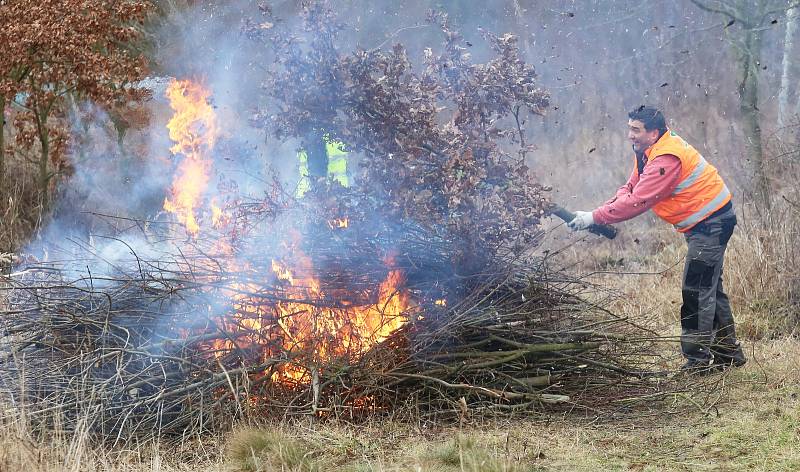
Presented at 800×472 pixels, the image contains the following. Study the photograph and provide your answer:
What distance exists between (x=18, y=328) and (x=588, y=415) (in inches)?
148

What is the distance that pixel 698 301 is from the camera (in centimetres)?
648

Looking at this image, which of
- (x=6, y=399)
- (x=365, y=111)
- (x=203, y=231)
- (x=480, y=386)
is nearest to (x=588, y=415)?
(x=480, y=386)

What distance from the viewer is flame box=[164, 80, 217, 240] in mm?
6152

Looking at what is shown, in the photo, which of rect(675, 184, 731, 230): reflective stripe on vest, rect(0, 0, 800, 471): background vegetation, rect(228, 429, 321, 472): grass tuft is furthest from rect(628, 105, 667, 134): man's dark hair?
rect(228, 429, 321, 472): grass tuft

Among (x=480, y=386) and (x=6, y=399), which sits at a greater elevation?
(x=6, y=399)

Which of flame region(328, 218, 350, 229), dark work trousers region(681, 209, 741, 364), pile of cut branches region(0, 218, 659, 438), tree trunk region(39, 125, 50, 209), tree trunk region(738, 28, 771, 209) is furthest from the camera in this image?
tree trunk region(738, 28, 771, 209)

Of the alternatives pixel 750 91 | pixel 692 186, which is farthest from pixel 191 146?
pixel 750 91

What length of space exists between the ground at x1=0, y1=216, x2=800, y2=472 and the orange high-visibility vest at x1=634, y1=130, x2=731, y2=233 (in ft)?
3.89

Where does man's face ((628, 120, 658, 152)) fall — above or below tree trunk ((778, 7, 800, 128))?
below

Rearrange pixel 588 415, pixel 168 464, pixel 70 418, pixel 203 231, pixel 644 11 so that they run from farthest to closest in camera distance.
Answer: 1. pixel 644 11
2. pixel 203 231
3. pixel 588 415
4. pixel 70 418
5. pixel 168 464

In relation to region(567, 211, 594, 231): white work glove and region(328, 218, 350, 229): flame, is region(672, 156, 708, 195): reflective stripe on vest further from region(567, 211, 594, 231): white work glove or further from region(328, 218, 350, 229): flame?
region(328, 218, 350, 229): flame

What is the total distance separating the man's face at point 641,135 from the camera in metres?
6.45

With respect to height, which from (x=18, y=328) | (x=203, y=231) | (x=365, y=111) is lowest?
(x=18, y=328)

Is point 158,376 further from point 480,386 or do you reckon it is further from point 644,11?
point 644,11
